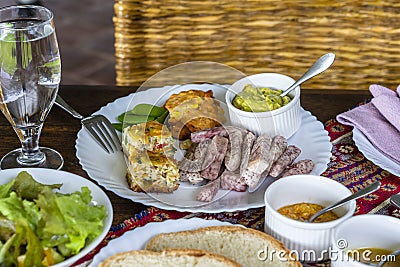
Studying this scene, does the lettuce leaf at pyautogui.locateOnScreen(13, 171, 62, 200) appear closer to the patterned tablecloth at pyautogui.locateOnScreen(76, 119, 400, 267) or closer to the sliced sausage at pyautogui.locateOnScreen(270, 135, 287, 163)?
the patterned tablecloth at pyautogui.locateOnScreen(76, 119, 400, 267)

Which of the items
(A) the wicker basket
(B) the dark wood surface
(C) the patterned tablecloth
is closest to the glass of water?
(B) the dark wood surface

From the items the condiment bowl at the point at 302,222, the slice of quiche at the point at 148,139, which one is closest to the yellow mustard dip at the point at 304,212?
the condiment bowl at the point at 302,222

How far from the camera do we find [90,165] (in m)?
1.64

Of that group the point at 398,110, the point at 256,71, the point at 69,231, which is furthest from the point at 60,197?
the point at 256,71

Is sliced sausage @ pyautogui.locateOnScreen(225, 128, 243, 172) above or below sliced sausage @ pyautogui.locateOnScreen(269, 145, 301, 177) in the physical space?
above

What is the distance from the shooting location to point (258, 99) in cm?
180

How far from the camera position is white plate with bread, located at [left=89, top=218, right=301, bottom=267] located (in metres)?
1.28

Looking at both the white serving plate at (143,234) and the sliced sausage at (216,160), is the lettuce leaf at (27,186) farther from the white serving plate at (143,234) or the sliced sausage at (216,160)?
the sliced sausage at (216,160)

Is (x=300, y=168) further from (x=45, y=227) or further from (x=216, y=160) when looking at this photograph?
(x=45, y=227)

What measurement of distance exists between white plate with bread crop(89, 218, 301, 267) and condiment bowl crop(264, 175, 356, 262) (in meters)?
0.05

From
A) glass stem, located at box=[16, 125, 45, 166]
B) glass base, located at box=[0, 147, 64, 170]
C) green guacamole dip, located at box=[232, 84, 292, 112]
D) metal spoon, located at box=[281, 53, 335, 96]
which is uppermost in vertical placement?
metal spoon, located at box=[281, 53, 335, 96]

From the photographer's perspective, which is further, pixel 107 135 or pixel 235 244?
pixel 107 135

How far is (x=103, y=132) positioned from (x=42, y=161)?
180 millimetres

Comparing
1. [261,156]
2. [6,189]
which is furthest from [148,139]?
[6,189]
